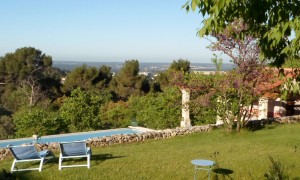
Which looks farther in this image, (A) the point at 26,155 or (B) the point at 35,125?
(B) the point at 35,125

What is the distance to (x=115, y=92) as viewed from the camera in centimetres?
3878

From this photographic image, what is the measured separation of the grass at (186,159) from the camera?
809 centimetres

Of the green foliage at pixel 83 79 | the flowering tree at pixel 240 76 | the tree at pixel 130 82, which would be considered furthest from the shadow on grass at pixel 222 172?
the tree at pixel 130 82

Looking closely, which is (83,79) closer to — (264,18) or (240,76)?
(240,76)

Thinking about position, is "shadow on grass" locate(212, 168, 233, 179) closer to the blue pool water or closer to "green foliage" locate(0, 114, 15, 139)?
the blue pool water

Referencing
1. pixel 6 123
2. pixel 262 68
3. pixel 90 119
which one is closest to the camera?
pixel 262 68

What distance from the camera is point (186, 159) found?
980 centimetres

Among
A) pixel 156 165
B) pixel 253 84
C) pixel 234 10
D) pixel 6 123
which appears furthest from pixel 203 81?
pixel 6 123

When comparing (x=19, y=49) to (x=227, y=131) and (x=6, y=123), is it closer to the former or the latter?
(x=6, y=123)

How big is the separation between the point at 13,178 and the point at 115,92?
102 ft

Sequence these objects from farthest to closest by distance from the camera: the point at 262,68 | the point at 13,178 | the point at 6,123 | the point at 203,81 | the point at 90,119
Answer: the point at 6,123 < the point at 90,119 < the point at 203,81 < the point at 262,68 < the point at 13,178

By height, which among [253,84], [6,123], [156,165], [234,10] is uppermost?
[234,10]

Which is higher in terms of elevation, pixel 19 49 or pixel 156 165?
pixel 19 49

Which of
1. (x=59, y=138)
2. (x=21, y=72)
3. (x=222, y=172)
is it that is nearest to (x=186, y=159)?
(x=222, y=172)
